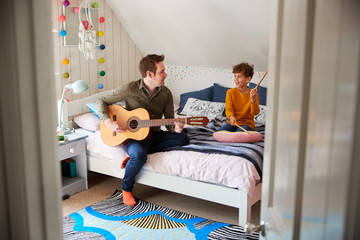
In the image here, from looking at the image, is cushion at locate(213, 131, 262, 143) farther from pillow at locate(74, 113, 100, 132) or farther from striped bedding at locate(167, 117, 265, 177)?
pillow at locate(74, 113, 100, 132)

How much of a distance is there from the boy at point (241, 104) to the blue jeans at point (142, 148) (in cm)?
50

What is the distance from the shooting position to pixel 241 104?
11.7 ft

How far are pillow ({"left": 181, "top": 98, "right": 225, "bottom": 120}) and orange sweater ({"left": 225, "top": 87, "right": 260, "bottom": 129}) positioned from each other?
0.42m

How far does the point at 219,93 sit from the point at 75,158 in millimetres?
1579

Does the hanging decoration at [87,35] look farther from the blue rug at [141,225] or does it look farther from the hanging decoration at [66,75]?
the blue rug at [141,225]

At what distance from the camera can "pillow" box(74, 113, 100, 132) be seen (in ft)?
11.9

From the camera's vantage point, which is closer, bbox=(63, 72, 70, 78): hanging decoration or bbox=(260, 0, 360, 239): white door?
bbox=(260, 0, 360, 239): white door

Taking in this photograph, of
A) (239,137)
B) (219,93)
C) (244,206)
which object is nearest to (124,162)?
(239,137)

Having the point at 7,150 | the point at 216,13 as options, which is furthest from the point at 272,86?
the point at 216,13

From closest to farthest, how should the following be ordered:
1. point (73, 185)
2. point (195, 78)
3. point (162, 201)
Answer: point (162, 201) < point (73, 185) < point (195, 78)

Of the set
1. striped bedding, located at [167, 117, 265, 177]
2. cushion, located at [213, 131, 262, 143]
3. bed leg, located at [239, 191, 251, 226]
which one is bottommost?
bed leg, located at [239, 191, 251, 226]

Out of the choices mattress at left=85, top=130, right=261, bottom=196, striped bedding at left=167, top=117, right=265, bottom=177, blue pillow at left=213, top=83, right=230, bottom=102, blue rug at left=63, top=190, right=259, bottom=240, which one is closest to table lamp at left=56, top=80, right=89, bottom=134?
mattress at left=85, top=130, right=261, bottom=196

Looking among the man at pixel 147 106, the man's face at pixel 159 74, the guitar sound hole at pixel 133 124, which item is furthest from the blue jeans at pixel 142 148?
the man's face at pixel 159 74

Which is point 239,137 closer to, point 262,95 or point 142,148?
point 142,148
